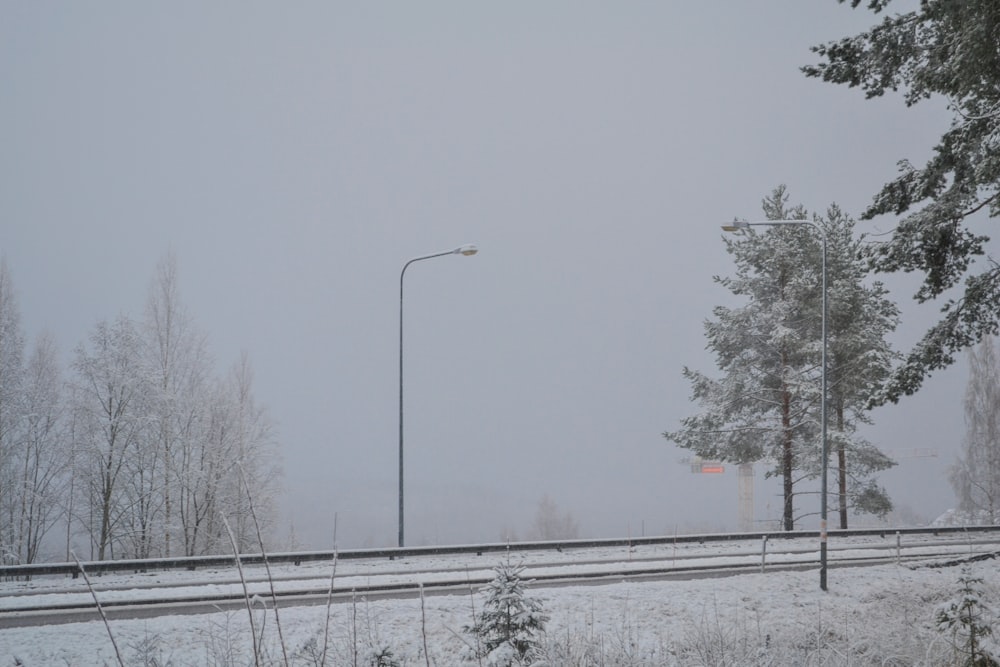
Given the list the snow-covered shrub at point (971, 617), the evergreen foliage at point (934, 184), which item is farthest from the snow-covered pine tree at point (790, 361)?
the snow-covered shrub at point (971, 617)

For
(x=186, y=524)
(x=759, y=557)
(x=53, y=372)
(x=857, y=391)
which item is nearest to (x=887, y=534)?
(x=857, y=391)

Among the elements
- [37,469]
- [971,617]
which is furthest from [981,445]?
[37,469]

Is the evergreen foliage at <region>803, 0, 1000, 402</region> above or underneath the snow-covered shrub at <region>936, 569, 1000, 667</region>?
above

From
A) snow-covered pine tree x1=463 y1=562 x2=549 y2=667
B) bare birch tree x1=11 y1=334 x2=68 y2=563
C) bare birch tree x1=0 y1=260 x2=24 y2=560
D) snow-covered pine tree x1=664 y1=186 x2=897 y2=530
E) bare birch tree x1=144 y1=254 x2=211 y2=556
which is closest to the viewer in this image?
snow-covered pine tree x1=463 y1=562 x2=549 y2=667

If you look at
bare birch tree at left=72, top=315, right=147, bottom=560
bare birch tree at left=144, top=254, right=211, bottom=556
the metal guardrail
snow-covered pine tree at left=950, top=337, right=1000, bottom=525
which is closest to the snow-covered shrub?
the metal guardrail

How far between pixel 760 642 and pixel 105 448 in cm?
2471

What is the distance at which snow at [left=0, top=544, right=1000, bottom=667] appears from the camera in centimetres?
814

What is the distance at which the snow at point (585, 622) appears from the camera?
26.7 ft

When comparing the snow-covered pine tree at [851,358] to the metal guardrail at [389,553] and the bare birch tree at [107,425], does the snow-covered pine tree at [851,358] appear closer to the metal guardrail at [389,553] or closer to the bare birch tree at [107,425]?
the metal guardrail at [389,553]

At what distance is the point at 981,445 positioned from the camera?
37.4 meters

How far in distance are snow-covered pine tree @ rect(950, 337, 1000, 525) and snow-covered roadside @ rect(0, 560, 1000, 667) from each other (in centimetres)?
2275

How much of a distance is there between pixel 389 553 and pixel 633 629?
389 inches

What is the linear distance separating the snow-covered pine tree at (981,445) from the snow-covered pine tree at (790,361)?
10752 millimetres

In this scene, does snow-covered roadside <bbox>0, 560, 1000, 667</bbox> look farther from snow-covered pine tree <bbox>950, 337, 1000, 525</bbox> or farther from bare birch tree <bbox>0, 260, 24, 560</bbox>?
snow-covered pine tree <bbox>950, 337, 1000, 525</bbox>
